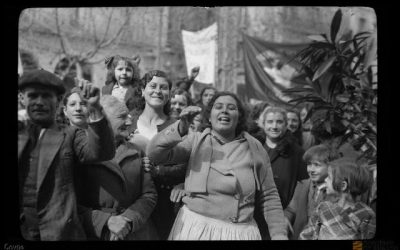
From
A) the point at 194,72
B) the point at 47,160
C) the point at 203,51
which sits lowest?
the point at 47,160

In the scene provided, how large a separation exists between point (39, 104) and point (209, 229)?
145cm

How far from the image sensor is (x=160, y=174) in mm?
4199

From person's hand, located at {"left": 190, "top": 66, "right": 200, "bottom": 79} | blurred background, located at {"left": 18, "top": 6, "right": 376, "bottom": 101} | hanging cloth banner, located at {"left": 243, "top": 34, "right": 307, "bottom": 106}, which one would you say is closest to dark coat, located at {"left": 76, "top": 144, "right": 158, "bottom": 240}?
blurred background, located at {"left": 18, "top": 6, "right": 376, "bottom": 101}

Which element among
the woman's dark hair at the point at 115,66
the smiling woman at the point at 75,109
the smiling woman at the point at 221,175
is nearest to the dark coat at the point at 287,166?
the smiling woman at the point at 221,175

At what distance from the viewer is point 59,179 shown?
3932 mm

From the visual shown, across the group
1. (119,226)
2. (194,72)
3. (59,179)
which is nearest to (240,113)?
(194,72)

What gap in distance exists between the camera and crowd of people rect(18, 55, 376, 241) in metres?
3.94

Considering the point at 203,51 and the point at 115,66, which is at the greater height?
the point at 203,51

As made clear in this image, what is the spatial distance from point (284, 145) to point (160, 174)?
982 millimetres

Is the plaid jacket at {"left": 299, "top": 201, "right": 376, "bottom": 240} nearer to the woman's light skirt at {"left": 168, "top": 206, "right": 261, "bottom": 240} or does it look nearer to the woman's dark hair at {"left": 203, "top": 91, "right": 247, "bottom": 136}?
the woman's light skirt at {"left": 168, "top": 206, "right": 261, "bottom": 240}

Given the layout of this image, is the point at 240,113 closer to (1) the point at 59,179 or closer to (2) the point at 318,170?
(2) the point at 318,170

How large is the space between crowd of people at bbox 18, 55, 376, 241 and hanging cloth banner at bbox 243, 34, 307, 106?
0.36 m

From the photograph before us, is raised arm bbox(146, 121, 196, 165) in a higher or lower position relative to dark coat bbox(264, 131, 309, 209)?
higher

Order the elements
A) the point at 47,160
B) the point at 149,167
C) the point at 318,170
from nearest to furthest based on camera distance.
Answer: the point at 47,160
the point at 149,167
the point at 318,170
